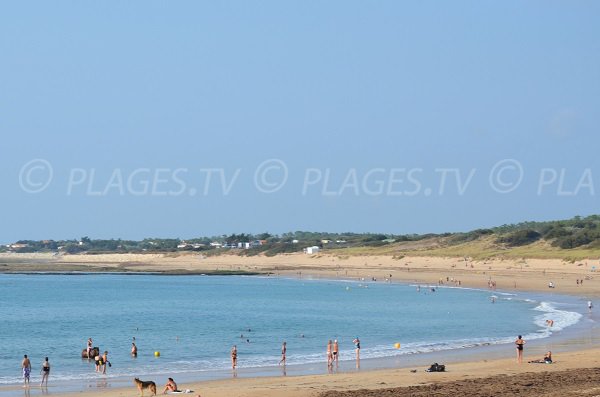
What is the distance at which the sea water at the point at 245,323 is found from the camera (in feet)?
121

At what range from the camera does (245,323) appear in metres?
53.8

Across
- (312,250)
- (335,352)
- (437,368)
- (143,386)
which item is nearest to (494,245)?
(312,250)

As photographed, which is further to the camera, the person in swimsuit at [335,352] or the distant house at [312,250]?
the distant house at [312,250]

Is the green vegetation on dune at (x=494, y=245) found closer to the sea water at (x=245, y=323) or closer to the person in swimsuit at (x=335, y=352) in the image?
the sea water at (x=245, y=323)

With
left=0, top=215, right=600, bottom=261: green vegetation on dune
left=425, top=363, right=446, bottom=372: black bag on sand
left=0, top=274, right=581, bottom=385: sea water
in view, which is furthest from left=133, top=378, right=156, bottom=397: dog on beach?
left=0, top=215, right=600, bottom=261: green vegetation on dune

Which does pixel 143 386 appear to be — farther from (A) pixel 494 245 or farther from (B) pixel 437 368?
→ (A) pixel 494 245

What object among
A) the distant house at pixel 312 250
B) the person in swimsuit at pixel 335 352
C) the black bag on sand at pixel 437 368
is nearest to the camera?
the black bag on sand at pixel 437 368

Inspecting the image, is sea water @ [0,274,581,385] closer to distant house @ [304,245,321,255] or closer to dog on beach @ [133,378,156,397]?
dog on beach @ [133,378,156,397]

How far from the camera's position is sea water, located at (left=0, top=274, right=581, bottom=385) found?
36750 mm

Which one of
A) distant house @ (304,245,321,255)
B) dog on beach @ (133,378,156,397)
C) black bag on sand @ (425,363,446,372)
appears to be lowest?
black bag on sand @ (425,363,446,372)

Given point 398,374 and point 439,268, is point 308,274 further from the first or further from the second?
point 398,374

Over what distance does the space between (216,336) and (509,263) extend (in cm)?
5910

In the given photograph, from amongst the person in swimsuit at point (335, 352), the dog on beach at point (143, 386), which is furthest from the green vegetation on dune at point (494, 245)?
the dog on beach at point (143, 386)

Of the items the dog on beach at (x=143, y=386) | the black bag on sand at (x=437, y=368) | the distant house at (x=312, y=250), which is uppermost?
the distant house at (x=312, y=250)
